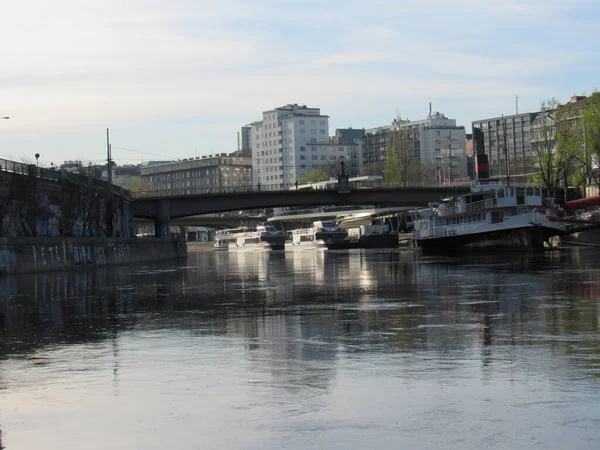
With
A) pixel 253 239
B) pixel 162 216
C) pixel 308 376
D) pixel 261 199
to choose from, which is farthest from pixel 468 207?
pixel 308 376

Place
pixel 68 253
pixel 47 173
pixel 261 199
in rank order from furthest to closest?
pixel 261 199 → pixel 47 173 → pixel 68 253

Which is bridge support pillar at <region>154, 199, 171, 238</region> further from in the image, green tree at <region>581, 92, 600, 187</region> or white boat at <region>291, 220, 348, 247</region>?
green tree at <region>581, 92, 600, 187</region>

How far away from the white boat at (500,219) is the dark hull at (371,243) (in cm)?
4077

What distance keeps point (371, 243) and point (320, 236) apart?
10.4 m

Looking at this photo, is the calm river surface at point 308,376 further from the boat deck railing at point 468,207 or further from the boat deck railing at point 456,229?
the boat deck railing at point 456,229

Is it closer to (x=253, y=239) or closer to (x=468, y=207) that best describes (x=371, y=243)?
(x=253, y=239)

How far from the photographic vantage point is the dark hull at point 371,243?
136 meters

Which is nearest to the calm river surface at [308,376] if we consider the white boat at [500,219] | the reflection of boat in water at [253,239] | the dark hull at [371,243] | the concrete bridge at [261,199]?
the white boat at [500,219]

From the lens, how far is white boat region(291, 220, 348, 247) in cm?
14088

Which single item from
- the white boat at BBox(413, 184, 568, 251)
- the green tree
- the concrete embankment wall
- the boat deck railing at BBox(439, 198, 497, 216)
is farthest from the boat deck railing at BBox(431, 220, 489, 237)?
the concrete embankment wall

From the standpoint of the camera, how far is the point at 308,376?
1243 centimetres

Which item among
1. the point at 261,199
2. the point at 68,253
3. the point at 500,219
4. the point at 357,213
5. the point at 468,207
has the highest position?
the point at 357,213

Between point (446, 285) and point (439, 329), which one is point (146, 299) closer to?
point (446, 285)

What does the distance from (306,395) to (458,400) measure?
5.55ft
